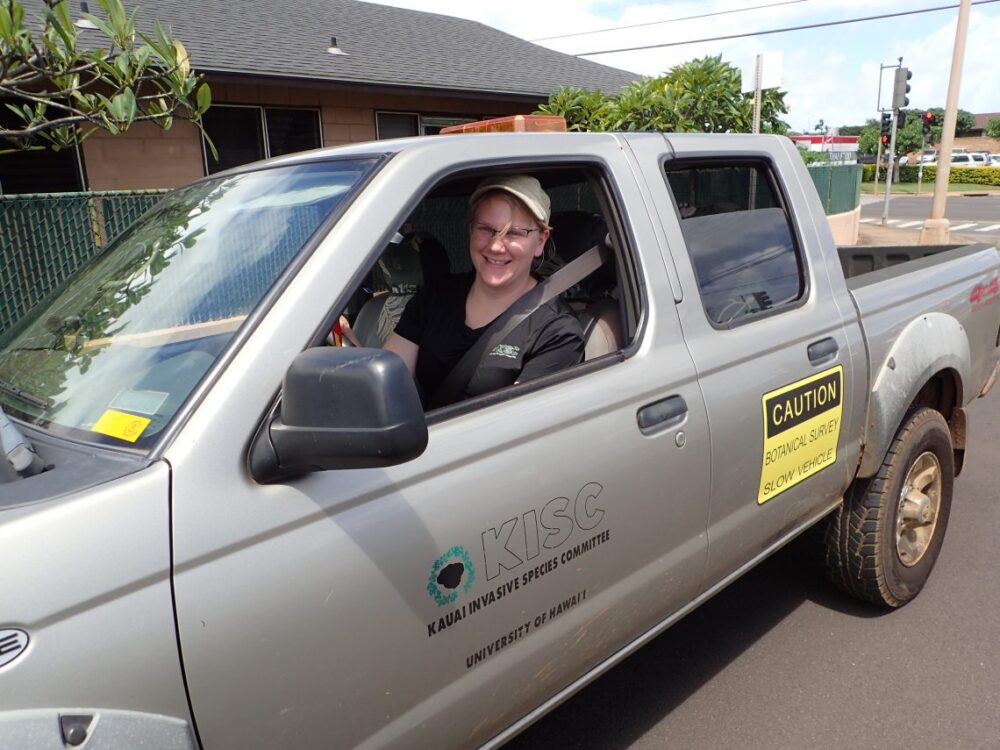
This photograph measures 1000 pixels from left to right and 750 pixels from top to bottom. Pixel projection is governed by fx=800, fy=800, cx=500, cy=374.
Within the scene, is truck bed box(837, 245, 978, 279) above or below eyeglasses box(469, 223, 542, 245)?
below

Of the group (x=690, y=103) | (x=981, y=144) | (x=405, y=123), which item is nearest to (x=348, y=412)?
(x=690, y=103)

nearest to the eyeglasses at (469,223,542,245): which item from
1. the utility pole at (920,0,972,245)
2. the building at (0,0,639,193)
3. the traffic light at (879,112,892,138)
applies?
the building at (0,0,639,193)

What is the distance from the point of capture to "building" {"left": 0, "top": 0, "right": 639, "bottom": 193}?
8.93m

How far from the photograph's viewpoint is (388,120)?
11.7 metres

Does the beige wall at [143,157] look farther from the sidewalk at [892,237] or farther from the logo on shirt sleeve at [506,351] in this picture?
the sidewalk at [892,237]

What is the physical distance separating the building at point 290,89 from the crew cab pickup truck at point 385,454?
7332 millimetres

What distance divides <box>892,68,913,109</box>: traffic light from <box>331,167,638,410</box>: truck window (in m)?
18.1

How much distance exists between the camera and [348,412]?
135 cm

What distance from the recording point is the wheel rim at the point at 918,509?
3.39m

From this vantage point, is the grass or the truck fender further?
the grass

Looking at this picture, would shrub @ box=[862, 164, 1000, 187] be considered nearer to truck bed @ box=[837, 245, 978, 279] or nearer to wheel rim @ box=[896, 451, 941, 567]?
truck bed @ box=[837, 245, 978, 279]

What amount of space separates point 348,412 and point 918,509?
9.71 ft

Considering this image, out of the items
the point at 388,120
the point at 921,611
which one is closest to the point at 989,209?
the point at 388,120

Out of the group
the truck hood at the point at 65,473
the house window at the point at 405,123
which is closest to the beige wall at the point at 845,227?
the house window at the point at 405,123
